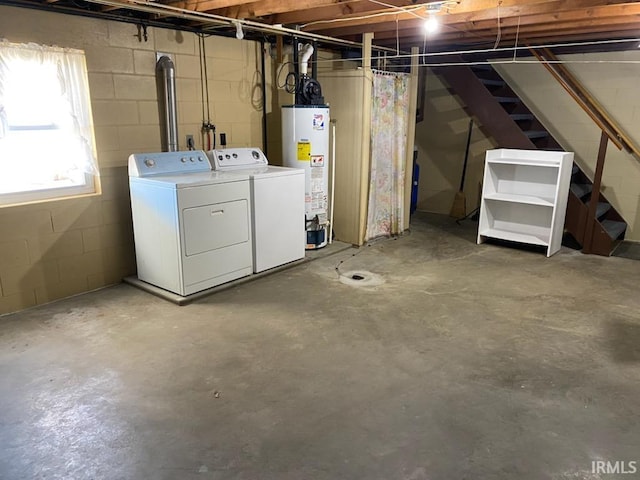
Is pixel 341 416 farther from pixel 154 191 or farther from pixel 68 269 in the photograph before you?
pixel 68 269

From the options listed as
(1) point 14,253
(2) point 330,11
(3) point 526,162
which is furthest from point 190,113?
(3) point 526,162

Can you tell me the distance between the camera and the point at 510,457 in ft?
7.00

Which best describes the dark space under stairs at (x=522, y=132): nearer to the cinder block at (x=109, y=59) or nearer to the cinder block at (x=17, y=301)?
the cinder block at (x=109, y=59)

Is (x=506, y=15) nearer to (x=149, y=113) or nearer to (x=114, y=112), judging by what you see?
(x=149, y=113)

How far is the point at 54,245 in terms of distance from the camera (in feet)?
12.3

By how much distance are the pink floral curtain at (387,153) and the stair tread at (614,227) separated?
90.6 inches

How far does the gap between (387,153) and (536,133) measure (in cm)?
197

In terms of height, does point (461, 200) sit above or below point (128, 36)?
below

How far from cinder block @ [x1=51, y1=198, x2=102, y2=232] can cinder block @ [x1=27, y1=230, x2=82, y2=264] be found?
0.06 m

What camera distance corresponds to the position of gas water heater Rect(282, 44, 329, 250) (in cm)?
480

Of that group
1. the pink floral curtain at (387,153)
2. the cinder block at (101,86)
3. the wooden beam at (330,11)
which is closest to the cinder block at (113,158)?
the cinder block at (101,86)

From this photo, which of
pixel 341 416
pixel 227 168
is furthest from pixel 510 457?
pixel 227 168

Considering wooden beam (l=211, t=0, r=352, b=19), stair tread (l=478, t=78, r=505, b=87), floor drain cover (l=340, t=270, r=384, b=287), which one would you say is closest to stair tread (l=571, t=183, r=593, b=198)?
stair tread (l=478, t=78, r=505, b=87)

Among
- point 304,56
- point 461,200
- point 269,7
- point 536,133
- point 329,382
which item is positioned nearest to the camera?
point 329,382
